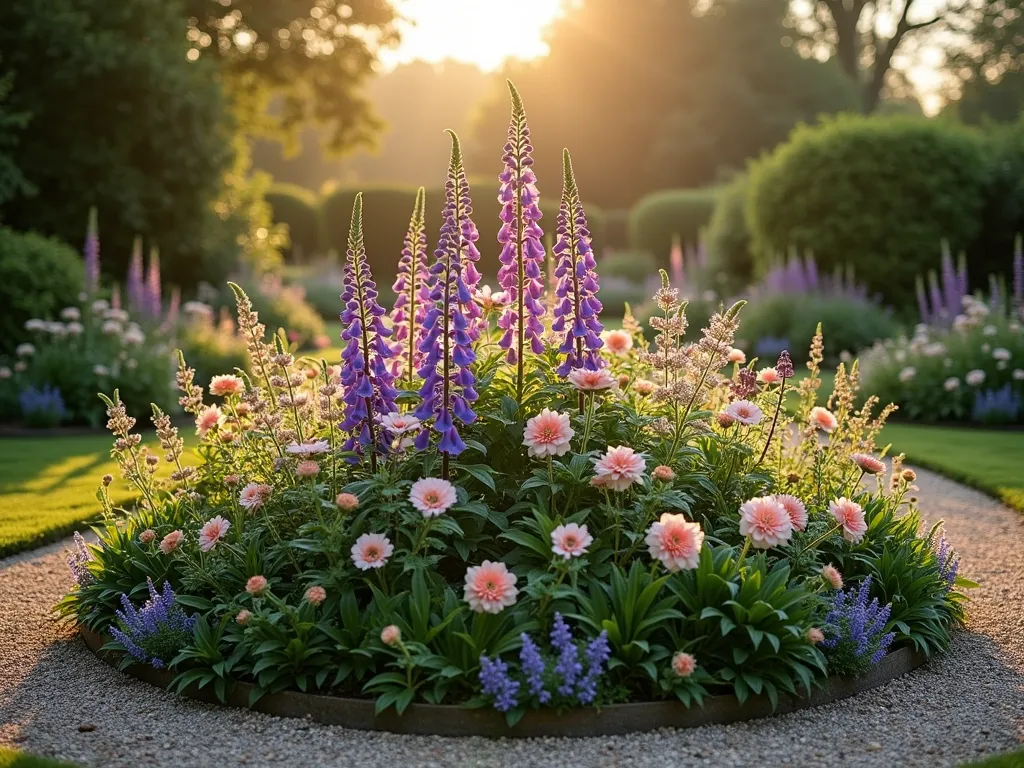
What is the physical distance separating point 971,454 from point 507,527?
17.8 feet

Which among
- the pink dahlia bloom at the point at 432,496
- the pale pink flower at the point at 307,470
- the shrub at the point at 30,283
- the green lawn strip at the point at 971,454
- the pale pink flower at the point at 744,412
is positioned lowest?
the green lawn strip at the point at 971,454

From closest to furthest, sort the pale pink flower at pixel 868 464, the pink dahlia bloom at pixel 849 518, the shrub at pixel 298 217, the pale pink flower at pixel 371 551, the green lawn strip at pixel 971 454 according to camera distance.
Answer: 1. the pale pink flower at pixel 371 551
2. the pink dahlia bloom at pixel 849 518
3. the pale pink flower at pixel 868 464
4. the green lawn strip at pixel 971 454
5. the shrub at pixel 298 217

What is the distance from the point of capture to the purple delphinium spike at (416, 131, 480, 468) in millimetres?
3564

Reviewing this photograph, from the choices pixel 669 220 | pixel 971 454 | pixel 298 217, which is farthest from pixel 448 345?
pixel 298 217

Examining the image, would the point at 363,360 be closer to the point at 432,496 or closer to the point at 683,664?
the point at 432,496

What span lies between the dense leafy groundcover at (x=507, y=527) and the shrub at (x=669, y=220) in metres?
22.8

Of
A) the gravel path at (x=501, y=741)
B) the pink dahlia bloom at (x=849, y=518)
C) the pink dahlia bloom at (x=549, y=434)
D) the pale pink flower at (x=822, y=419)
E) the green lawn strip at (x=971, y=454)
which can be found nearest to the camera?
the gravel path at (x=501, y=741)

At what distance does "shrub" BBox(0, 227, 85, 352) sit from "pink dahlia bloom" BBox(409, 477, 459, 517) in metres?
7.75

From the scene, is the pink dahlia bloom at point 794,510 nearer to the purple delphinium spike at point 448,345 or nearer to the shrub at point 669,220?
the purple delphinium spike at point 448,345

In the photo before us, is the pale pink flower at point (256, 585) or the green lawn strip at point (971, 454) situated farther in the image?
the green lawn strip at point (971, 454)

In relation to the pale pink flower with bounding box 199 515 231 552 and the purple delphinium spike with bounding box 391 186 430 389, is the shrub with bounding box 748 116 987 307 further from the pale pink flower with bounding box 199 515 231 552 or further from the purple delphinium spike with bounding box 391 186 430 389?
the pale pink flower with bounding box 199 515 231 552

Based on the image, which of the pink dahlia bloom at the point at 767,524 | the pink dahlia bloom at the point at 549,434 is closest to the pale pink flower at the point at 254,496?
the pink dahlia bloom at the point at 549,434

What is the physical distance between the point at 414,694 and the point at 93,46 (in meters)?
11.5

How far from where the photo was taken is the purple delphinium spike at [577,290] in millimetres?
3825
